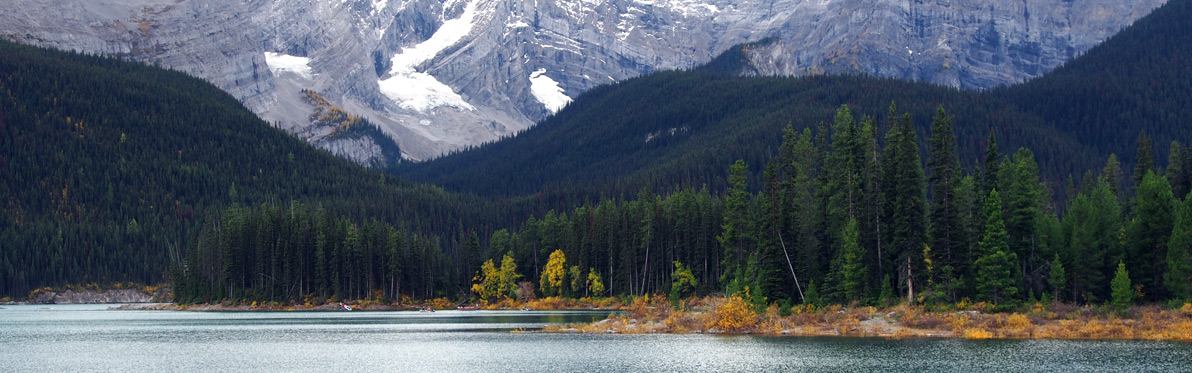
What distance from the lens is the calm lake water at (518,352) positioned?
2346 inches

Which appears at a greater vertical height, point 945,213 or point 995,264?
point 945,213

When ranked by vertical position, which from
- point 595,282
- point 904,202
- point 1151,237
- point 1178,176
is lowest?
point 595,282

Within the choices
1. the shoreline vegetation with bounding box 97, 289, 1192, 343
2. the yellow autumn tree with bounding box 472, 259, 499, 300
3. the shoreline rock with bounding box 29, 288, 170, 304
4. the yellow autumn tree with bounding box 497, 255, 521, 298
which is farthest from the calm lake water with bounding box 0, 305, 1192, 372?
the shoreline rock with bounding box 29, 288, 170, 304

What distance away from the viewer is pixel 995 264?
7931 cm

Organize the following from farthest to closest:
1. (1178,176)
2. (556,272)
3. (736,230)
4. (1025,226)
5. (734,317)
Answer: (556,272) < (736,230) < (1178,176) < (1025,226) < (734,317)

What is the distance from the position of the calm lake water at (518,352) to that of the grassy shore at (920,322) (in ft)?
11.7

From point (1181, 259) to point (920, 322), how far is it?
16678 millimetres

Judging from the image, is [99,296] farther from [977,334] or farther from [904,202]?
[977,334]

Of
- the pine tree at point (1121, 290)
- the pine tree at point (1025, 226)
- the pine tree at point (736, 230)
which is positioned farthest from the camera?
the pine tree at point (736, 230)

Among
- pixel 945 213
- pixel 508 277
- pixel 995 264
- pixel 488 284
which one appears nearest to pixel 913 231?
pixel 945 213

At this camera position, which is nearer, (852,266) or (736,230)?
(852,266)

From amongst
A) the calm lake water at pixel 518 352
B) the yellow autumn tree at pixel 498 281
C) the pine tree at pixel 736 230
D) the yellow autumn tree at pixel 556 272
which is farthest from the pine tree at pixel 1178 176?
the yellow autumn tree at pixel 498 281

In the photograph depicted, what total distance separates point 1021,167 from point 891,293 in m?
13.5

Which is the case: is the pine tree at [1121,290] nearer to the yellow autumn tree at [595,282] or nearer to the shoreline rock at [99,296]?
the yellow autumn tree at [595,282]
